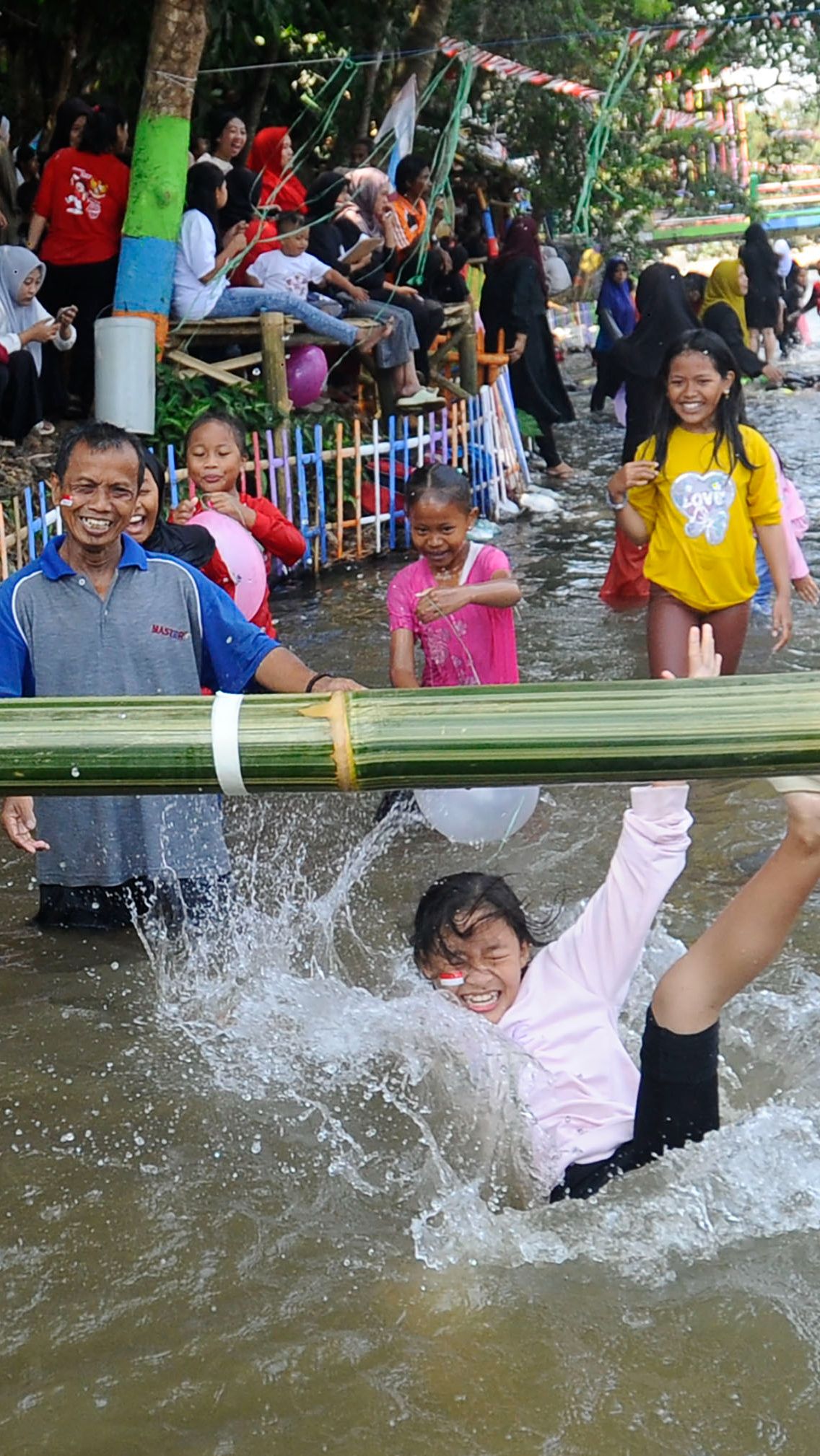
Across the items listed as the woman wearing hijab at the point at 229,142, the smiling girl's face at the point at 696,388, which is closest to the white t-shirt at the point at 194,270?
the woman wearing hijab at the point at 229,142

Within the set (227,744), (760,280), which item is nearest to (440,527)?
(227,744)

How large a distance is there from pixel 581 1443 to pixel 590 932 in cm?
90

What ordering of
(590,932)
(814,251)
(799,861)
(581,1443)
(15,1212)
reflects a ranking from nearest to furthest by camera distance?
(799,861) < (581,1443) < (590,932) < (15,1212) < (814,251)

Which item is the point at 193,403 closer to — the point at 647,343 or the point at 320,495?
the point at 320,495

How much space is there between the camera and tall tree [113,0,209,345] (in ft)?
30.5

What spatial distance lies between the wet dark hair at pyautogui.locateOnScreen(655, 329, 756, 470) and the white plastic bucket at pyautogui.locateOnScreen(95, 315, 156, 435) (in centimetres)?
414

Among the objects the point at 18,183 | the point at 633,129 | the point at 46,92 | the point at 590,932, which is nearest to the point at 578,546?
the point at 18,183

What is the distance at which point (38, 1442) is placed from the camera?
9.00ft

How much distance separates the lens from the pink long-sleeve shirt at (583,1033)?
304cm

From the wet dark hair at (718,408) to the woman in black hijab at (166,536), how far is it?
1.62m

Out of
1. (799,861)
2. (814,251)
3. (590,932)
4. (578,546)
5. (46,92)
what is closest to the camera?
(799,861)

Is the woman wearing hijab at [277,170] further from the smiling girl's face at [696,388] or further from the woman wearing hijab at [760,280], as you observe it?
the smiling girl's face at [696,388]

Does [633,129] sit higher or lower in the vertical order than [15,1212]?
higher

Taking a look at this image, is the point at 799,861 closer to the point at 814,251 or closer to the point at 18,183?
the point at 18,183
